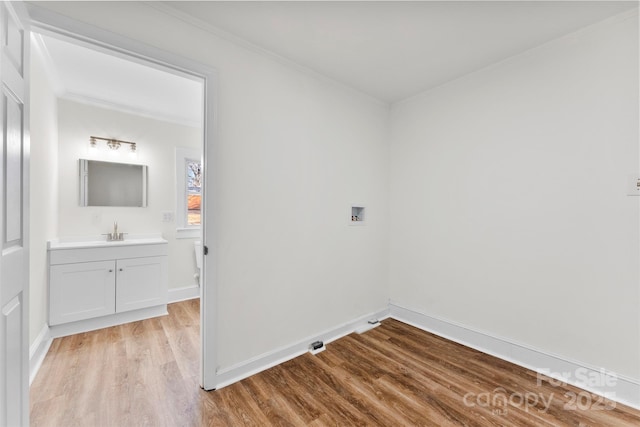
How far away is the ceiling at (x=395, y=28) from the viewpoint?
5.57 feet

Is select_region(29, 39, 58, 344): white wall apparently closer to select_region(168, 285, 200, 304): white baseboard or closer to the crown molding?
the crown molding

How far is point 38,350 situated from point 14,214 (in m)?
1.85

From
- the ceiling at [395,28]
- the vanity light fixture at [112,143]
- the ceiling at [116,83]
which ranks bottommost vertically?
the vanity light fixture at [112,143]

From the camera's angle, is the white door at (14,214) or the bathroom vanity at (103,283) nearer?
the white door at (14,214)

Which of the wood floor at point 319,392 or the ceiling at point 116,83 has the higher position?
the ceiling at point 116,83

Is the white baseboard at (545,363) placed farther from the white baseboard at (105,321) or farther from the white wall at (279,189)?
the white baseboard at (105,321)

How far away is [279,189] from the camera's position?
2.26 meters

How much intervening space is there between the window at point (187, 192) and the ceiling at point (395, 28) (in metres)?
2.24

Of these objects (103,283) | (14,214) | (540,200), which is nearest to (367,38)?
(540,200)

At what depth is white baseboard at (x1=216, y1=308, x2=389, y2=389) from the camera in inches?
76.8

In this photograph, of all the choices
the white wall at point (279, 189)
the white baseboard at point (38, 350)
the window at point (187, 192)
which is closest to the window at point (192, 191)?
the window at point (187, 192)

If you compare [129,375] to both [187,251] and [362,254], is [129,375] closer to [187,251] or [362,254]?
[187,251]

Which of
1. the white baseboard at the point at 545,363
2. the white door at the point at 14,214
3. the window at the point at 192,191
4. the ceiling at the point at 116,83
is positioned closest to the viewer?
the white door at the point at 14,214

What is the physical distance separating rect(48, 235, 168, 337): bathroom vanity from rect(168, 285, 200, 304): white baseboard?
0.44m
